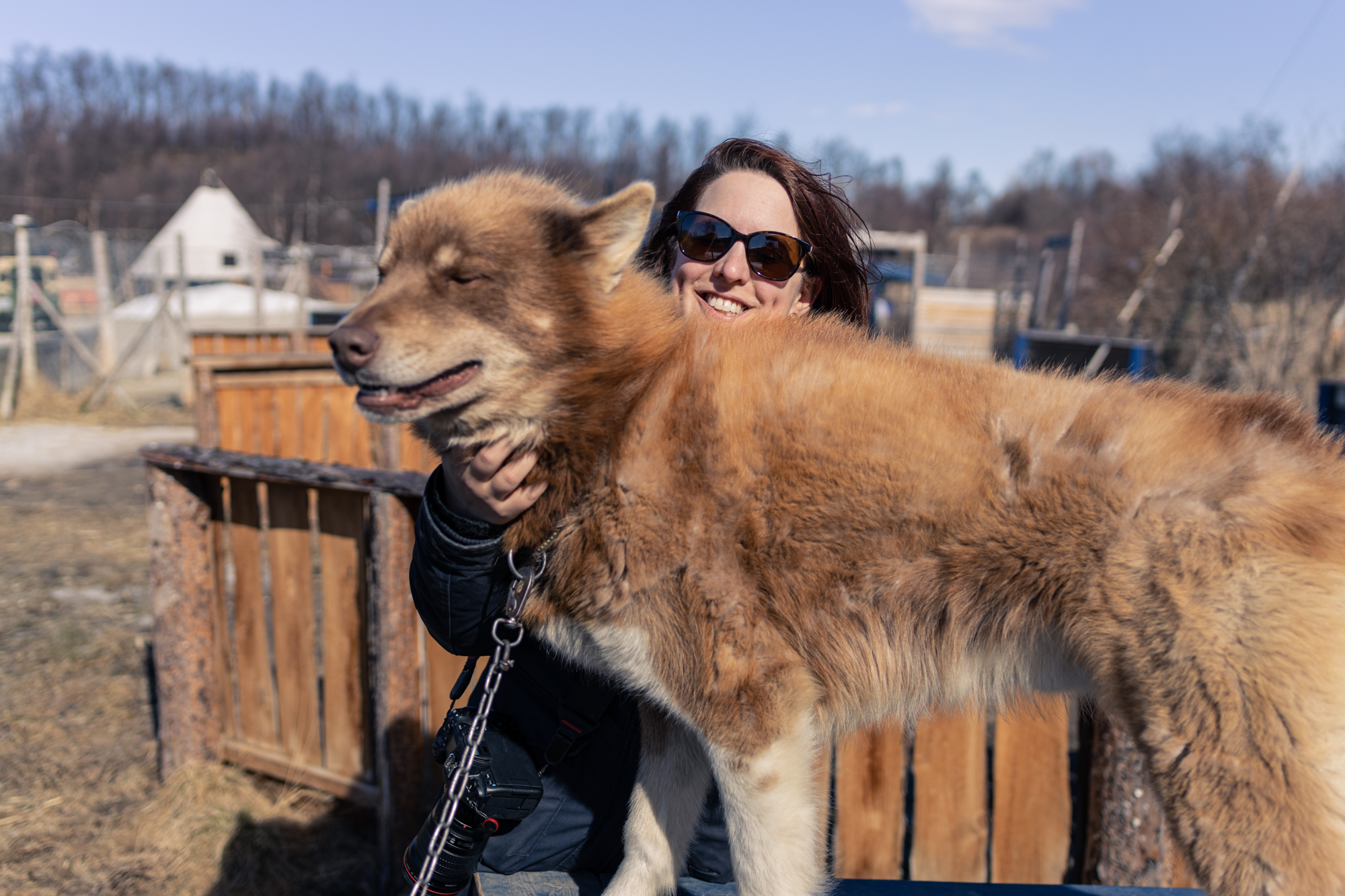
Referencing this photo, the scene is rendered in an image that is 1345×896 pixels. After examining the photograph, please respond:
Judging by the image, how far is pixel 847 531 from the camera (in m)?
2.03

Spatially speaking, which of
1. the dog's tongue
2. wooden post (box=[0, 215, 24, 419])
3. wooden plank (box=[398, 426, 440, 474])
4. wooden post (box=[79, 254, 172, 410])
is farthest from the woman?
wooden post (box=[0, 215, 24, 419])

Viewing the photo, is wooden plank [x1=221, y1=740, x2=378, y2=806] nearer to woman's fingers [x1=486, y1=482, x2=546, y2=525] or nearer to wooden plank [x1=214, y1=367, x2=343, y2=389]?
woman's fingers [x1=486, y1=482, x2=546, y2=525]

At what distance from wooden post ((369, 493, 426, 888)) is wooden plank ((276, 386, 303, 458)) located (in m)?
4.42

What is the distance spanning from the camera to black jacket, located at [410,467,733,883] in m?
2.28

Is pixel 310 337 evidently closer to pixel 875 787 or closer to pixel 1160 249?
pixel 875 787

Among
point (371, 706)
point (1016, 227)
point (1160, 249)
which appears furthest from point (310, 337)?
point (1016, 227)

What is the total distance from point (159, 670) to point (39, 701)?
6.73ft

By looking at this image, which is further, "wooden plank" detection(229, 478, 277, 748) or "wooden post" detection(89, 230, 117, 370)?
"wooden post" detection(89, 230, 117, 370)

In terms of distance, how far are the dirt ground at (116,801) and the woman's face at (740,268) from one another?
346cm

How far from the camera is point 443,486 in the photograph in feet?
7.64

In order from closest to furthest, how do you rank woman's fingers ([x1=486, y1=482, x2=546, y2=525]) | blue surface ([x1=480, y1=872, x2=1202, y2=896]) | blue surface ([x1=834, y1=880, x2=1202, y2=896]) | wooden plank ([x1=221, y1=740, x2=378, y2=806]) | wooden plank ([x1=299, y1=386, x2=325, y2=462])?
woman's fingers ([x1=486, y1=482, x2=546, y2=525]), blue surface ([x1=480, y1=872, x2=1202, y2=896]), blue surface ([x1=834, y1=880, x2=1202, y2=896]), wooden plank ([x1=221, y1=740, x2=378, y2=806]), wooden plank ([x1=299, y1=386, x2=325, y2=462])

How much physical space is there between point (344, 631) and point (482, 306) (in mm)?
2862

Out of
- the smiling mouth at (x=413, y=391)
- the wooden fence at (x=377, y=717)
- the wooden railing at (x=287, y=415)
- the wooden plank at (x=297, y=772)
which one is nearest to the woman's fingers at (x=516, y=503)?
the smiling mouth at (x=413, y=391)

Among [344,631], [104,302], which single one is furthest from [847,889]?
[104,302]
